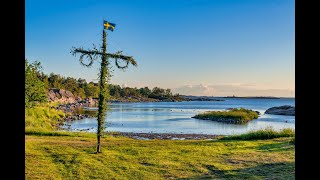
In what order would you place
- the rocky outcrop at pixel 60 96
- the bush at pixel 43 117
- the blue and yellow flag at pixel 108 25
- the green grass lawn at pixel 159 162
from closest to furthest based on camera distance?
1. the green grass lawn at pixel 159 162
2. the blue and yellow flag at pixel 108 25
3. the bush at pixel 43 117
4. the rocky outcrop at pixel 60 96

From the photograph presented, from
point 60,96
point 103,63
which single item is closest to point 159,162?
point 103,63

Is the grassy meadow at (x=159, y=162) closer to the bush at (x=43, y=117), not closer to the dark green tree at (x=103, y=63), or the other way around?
the dark green tree at (x=103, y=63)

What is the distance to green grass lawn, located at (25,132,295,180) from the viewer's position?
28.4ft

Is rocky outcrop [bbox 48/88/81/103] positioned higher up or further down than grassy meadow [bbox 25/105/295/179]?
higher up

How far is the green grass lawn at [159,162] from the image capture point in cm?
866

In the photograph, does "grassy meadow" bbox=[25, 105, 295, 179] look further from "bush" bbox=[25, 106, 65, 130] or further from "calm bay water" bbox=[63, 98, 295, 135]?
"bush" bbox=[25, 106, 65, 130]

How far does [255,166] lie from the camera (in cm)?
946

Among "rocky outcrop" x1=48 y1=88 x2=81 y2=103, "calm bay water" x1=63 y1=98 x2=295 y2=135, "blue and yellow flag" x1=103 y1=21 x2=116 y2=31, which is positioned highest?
"blue and yellow flag" x1=103 y1=21 x2=116 y2=31

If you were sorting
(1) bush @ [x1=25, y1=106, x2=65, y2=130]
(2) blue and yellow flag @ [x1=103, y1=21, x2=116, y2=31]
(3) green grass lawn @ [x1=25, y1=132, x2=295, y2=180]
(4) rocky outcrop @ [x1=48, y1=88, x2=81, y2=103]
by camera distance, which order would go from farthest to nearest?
(4) rocky outcrop @ [x1=48, y1=88, x2=81, y2=103] → (1) bush @ [x1=25, y1=106, x2=65, y2=130] → (2) blue and yellow flag @ [x1=103, y1=21, x2=116, y2=31] → (3) green grass lawn @ [x1=25, y1=132, x2=295, y2=180]

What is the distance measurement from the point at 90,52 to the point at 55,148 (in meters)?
3.75

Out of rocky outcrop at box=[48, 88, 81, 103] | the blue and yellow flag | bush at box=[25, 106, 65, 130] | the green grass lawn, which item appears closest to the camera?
the green grass lawn

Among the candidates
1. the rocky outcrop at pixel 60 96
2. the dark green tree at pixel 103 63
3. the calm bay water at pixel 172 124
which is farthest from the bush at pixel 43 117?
the rocky outcrop at pixel 60 96

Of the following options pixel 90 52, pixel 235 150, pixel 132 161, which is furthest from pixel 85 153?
pixel 235 150

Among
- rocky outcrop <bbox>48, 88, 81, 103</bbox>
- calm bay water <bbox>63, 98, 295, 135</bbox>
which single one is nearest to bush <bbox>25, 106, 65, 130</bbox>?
calm bay water <bbox>63, 98, 295, 135</bbox>
